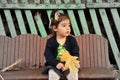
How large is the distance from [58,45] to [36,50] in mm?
734

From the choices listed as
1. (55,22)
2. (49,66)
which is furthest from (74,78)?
(55,22)

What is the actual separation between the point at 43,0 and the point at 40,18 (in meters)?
0.30

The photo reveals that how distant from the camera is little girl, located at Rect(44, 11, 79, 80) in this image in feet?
20.4

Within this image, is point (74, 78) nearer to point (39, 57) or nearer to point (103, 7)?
point (39, 57)

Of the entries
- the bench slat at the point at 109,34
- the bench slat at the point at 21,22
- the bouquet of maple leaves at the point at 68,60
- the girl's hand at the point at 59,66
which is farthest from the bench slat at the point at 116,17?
the girl's hand at the point at 59,66

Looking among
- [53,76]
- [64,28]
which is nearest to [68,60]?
[53,76]

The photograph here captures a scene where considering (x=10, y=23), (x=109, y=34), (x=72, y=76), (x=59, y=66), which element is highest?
(x=10, y=23)

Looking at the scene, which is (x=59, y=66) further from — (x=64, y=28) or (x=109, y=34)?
(x=109, y=34)

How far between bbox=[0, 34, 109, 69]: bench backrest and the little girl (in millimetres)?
565

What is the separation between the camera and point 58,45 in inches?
255

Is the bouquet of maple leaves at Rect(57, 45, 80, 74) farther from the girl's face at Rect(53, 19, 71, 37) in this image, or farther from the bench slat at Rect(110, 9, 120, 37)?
the bench slat at Rect(110, 9, 120, 37)

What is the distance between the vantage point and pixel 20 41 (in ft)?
23.5

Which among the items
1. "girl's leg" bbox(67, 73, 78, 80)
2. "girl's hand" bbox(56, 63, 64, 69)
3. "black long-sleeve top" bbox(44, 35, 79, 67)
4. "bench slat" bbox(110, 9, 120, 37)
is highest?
"bench slat" bbox(110, 9, 120, 37)

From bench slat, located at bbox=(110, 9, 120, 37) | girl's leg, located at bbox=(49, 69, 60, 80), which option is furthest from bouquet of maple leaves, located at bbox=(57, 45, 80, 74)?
bench slat, located at bbox=(110, 9, 120, 37)
